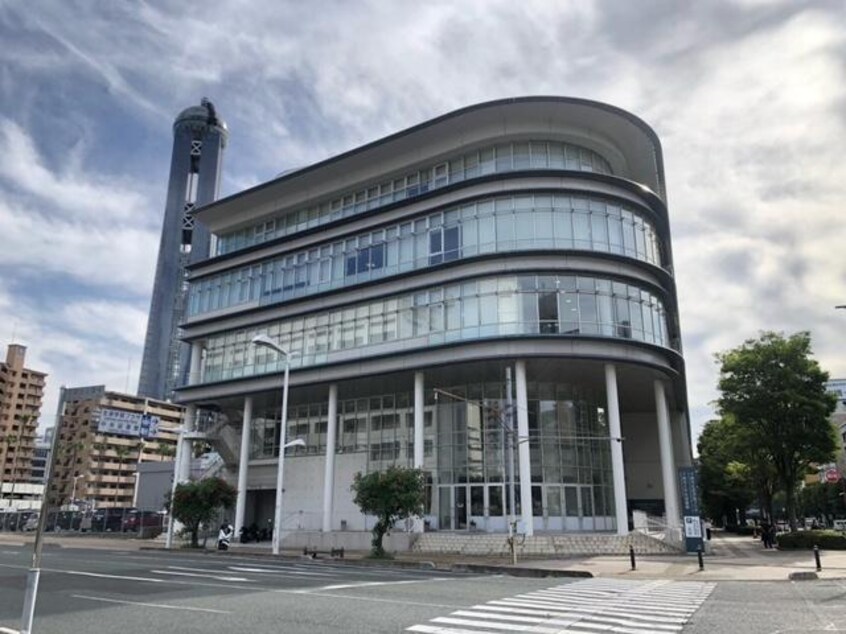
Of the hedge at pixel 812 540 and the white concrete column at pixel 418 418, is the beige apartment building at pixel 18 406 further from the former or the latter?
the hedge at pixel 812 540

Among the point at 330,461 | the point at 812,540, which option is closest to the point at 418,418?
the point at 330,461

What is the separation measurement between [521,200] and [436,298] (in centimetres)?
791

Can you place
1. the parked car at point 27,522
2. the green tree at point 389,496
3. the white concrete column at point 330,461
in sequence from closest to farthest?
1. the green tree at point 389,496
2. the white concrete column at point 330,461
3. the parked car at point 27,522

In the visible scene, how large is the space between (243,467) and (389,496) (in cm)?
2090

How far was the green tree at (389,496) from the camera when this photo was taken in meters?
32.4

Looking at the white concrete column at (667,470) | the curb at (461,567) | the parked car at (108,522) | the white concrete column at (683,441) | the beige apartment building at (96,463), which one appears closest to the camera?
the curb at (461,567)

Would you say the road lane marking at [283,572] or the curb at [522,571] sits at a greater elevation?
the road lane marking at [283,572]

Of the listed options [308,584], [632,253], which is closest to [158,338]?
[632,253]

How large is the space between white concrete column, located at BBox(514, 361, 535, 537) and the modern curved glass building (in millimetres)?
121

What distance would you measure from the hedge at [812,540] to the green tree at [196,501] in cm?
3366

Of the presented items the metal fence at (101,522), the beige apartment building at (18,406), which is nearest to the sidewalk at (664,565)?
the metal fence at (101,522)

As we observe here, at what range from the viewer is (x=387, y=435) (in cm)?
4612

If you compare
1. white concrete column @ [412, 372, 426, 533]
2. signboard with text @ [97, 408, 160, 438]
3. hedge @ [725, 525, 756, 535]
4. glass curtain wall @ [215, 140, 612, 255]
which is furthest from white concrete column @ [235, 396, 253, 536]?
hedge @ [725, 525, 756, 535]

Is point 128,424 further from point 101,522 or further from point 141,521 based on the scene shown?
point 101,522
